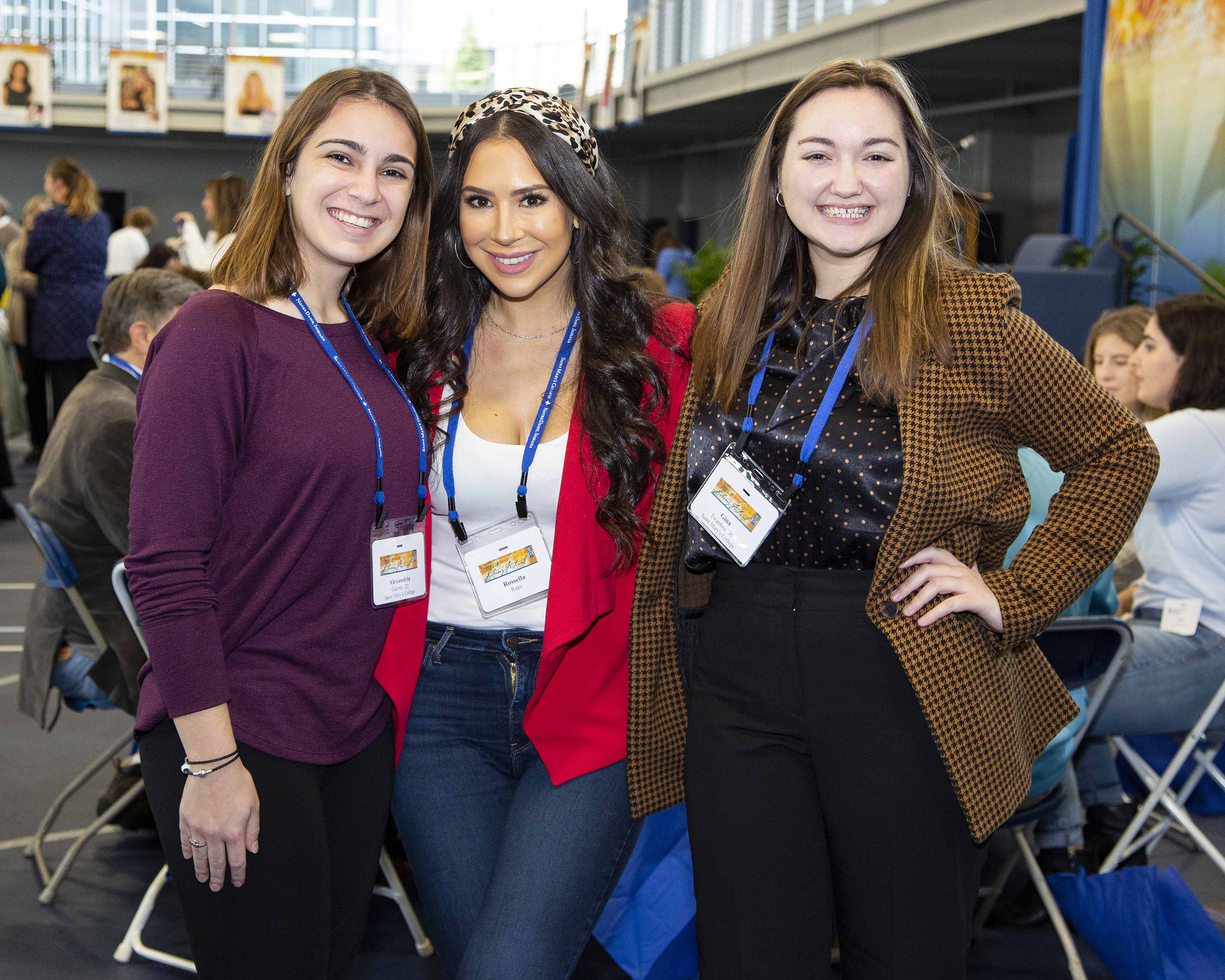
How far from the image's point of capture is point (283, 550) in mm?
1571

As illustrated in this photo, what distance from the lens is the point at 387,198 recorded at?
179cm

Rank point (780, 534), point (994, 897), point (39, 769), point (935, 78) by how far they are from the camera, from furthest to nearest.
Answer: point (935, 78) → point (39, 769) → point (994, 897) → point (780, 534)

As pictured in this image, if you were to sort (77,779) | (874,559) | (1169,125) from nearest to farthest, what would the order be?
(874,559), (77,779), (1169,125)

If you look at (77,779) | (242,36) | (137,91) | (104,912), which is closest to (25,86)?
(137,91)

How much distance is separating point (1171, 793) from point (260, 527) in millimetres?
2662

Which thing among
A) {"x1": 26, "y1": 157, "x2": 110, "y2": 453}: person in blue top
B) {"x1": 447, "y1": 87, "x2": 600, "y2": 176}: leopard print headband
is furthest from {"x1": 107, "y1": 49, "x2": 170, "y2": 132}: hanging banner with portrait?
{"x1": 447, "y1": 87, "x2": 600, "y2": 176}: leopard print headband

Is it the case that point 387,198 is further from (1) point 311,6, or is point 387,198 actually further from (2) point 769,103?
(1) point 311,6

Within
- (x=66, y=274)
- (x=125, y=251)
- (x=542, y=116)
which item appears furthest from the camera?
(x=125, y=251)

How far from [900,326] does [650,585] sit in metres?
0.53

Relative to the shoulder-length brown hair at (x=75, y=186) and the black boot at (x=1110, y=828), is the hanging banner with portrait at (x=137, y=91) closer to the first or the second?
the shoulder-length brown hair at (x=75, y=186)

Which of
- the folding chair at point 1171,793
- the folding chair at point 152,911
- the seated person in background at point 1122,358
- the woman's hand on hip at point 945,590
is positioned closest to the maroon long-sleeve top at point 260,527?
the woman's hand on hip at point 945,590

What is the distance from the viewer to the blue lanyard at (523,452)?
72.1 inches

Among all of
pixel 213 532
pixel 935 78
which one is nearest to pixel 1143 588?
pixel 213 532

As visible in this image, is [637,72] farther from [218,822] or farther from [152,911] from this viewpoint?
[218,822]
